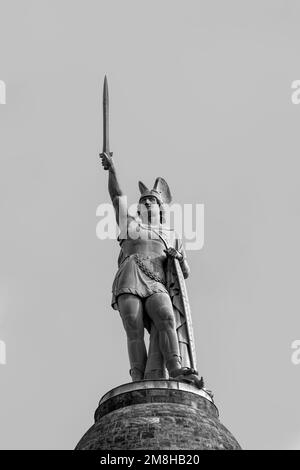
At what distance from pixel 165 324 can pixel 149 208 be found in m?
3.19

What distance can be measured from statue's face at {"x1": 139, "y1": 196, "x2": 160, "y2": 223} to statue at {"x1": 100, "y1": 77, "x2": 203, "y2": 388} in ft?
0.11

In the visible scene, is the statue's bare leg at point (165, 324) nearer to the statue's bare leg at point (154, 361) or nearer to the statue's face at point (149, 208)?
the statue's bare leg at point (154, 361)

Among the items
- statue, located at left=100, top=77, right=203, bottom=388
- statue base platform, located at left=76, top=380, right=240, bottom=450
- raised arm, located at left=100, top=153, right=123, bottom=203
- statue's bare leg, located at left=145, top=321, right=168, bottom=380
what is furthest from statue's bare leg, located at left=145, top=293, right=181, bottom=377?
raised arm, located at left=100, top=153, right=123, bottom=203

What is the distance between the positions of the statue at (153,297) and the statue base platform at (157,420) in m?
0.58

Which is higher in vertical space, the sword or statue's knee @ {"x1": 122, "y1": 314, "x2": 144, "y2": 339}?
the sword

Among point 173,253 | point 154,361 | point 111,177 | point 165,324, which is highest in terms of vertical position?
point 111,177

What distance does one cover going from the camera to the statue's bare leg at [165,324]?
22.3 meters

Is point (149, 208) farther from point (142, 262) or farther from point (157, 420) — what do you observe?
point (157, 420)

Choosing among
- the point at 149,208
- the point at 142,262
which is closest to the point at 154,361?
the point at 142,262

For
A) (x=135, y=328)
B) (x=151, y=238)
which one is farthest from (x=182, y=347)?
(x=151, y=238)

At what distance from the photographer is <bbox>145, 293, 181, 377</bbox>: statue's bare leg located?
877 inches

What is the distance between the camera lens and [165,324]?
22.6 metres

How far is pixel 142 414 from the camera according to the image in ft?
66.4

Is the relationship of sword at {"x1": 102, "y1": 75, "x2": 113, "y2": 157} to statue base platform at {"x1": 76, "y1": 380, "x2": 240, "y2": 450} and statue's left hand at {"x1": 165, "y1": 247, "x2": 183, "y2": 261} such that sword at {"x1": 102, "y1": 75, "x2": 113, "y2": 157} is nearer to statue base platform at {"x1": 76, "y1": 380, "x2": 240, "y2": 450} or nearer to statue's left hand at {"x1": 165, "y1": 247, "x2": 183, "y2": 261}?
statue's left hand at {"x1": 165, "y1": 247, "x2": 183, "y2": 261}
